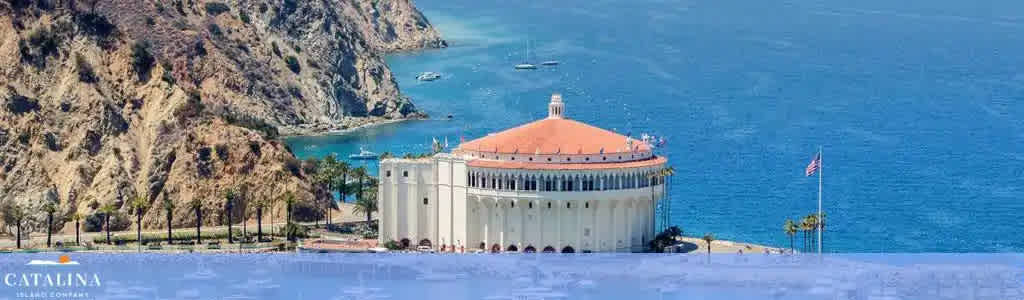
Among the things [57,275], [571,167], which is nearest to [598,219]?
[571,167]

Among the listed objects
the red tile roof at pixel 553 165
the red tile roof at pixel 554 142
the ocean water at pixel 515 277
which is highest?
the red tile roof at pixel 554 142

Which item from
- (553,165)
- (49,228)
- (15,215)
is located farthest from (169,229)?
(553,165)

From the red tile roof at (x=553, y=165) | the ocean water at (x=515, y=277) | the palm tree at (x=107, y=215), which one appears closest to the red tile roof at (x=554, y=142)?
the red tile roof at (x=553, y=165)

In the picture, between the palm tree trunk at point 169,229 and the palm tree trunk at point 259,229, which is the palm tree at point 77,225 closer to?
the palm tree trunk at point 169,229

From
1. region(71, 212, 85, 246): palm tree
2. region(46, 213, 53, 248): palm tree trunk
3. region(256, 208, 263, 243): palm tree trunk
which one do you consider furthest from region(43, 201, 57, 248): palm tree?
region(256, 208, 263, 243): palm tree trunk

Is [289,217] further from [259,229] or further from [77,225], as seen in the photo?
[77,225]

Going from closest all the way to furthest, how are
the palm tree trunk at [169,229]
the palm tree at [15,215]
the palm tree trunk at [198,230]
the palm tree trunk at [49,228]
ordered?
the palm tree trunk at [49,228] → the palm tree trunk at [198,230] → the palm tree trunk at [169,229] → the palm tree at [15,215]

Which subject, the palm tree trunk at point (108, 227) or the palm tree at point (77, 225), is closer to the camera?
the palm tree at point (77, 225)

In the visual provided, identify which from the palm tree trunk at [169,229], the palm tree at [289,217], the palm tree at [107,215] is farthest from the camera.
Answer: the palm tree at [107,215]
